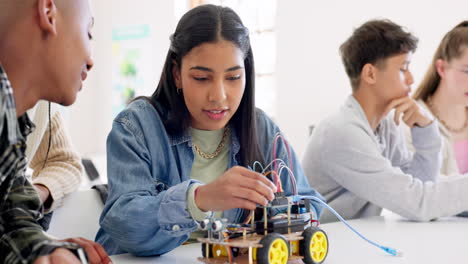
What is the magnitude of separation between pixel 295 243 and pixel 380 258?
0.21 meters

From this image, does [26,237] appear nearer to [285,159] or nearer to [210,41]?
[210,41]

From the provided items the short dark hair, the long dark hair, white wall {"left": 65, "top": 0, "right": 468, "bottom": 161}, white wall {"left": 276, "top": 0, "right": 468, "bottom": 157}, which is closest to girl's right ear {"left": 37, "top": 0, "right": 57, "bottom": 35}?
the long dark hair

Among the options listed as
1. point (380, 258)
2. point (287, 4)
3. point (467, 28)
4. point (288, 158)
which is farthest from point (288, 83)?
point (380, 258)

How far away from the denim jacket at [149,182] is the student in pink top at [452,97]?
1219 millimetres

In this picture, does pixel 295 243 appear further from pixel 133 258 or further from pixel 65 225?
pixel 65 225

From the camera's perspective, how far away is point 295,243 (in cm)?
106

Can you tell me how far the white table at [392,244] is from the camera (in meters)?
1.16

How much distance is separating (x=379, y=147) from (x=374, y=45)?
37 cm

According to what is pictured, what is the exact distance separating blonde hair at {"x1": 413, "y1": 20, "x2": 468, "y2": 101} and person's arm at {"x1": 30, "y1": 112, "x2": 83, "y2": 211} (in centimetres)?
158

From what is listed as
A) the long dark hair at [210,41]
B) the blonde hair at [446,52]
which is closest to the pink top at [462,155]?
the blonde hair at [446,52]

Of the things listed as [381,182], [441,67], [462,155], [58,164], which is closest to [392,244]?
[381,182]

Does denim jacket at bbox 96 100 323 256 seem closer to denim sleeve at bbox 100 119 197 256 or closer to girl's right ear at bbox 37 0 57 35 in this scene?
denim sleeve at bbox 100 119 197 256

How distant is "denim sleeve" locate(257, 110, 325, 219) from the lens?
1426 mm

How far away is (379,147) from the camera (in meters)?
1.99
